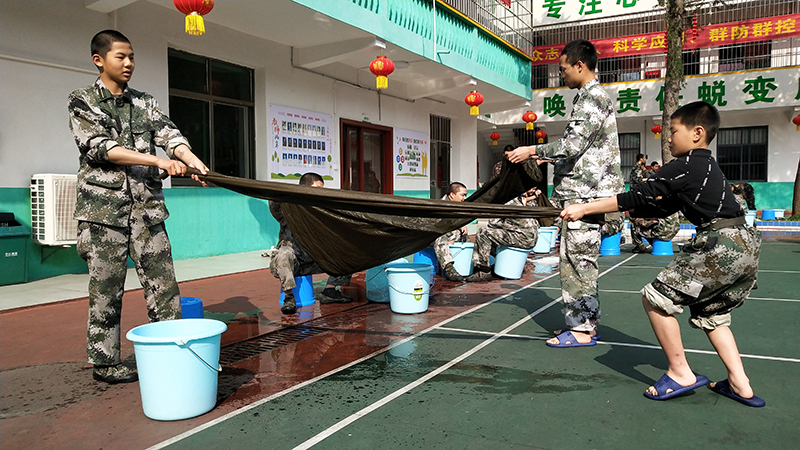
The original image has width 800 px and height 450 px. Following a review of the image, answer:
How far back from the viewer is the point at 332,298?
532 cm

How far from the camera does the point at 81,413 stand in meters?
2.69

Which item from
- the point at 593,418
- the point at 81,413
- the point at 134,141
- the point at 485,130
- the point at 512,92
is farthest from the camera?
the point at 485,130

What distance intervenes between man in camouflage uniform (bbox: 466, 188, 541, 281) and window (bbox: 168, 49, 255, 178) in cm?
407

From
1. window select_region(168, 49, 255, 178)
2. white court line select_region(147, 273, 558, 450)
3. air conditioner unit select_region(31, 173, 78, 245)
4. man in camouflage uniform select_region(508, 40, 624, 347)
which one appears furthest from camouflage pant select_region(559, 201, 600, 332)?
window select_region(168, 49, 255, 178)

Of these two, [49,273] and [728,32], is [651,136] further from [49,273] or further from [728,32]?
[49,273]

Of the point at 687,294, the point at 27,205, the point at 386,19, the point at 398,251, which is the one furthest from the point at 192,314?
the point at 386,19

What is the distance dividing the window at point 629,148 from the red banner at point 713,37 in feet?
10.2

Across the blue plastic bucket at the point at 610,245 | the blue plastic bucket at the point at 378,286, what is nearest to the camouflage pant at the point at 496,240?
the blue plastic bucket at the point at 378,286

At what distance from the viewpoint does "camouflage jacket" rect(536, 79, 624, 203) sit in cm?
361

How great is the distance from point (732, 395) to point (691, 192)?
3.38 ft

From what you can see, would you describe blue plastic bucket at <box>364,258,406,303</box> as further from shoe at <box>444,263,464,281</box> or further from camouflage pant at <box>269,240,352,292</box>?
shoe at <box>444,263,464,281</box>

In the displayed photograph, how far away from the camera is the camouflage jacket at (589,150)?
3613mm

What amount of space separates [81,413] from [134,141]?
1483 mm

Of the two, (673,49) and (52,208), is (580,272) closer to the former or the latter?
(52,208)
